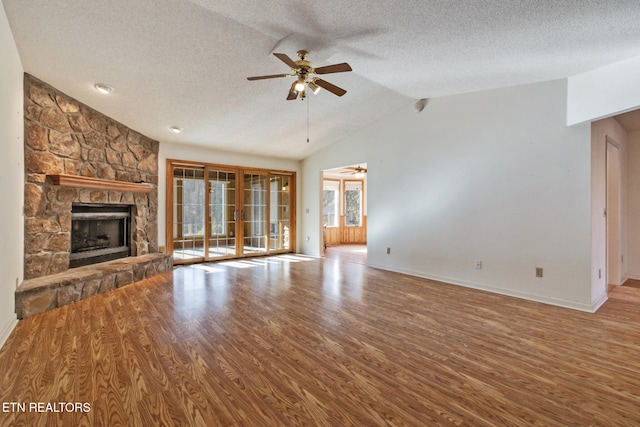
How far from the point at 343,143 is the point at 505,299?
4381 millimetres

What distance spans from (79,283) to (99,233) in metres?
1.47

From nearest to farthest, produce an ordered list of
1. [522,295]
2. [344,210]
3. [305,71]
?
[305,71] < [522,295] < [344,210]

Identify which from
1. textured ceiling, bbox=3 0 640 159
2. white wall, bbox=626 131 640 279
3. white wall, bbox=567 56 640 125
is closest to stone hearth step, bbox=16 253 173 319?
textured ceiling, bbox=3 0 640 159

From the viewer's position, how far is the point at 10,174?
2.88 metres

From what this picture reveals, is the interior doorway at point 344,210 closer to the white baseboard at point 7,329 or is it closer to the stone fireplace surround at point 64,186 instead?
the stone fireplace surround at point 64,186

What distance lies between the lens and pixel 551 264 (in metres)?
3.76

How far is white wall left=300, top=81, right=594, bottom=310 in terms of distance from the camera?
3.63 m

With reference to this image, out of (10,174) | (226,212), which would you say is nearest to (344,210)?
(226,212)

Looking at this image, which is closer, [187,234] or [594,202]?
[594,202]

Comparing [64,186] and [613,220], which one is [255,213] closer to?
[64,186]

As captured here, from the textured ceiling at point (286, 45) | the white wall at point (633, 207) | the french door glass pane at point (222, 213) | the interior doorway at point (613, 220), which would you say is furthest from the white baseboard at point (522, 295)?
the french door glass pane at point (222, 213)

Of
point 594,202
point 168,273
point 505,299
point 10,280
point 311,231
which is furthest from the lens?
point 311,231

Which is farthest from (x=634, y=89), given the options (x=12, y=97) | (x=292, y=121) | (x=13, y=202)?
(x=13, y=202)

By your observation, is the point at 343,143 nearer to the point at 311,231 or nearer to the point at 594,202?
the point at 311,231
